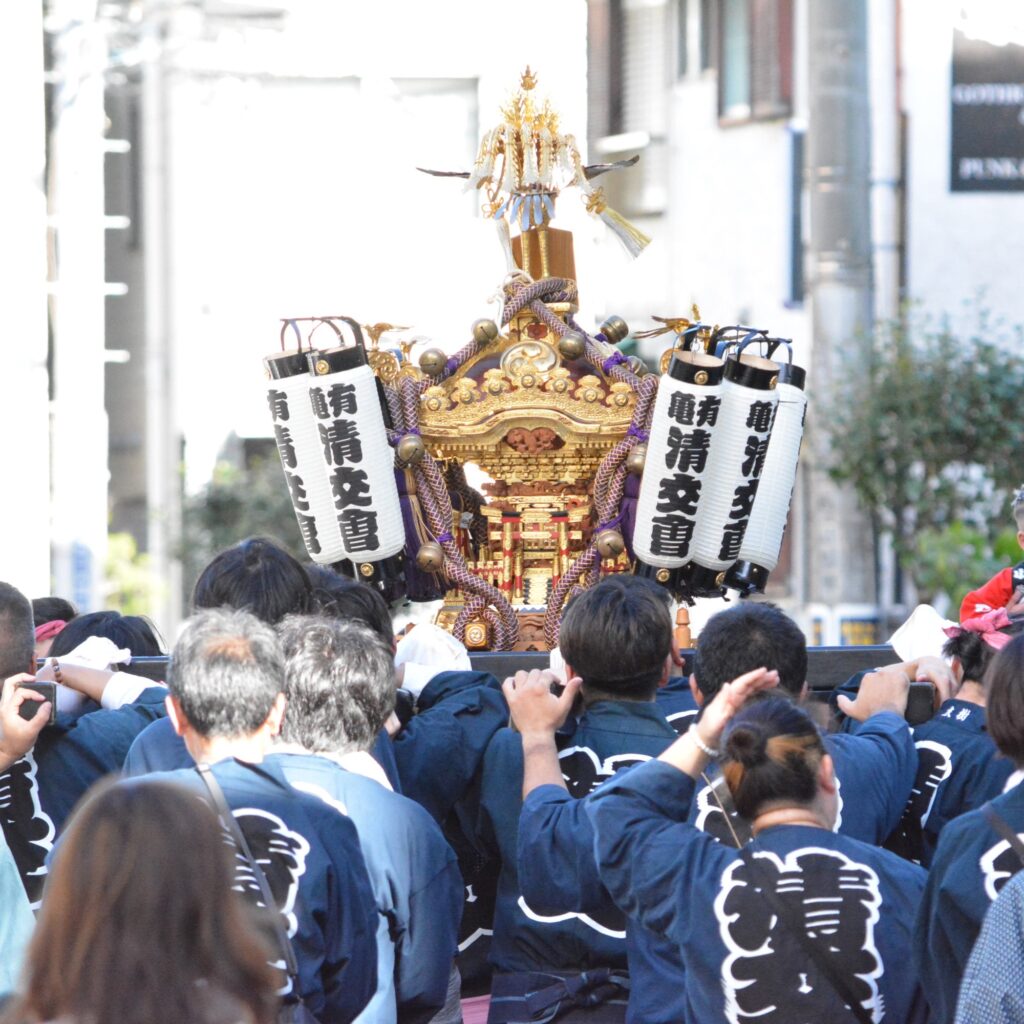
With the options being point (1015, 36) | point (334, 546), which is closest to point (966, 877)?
point (334, 546)

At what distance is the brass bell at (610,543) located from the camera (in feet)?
15.5

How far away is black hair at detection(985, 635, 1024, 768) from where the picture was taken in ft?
8.57

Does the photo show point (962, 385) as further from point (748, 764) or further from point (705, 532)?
point (748, 764)

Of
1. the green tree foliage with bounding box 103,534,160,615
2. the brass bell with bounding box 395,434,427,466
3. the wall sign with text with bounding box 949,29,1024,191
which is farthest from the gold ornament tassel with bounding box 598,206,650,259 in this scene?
the green tree foliage with bounding box 103,534,160,615

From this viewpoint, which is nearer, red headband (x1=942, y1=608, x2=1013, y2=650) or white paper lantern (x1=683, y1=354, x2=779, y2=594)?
red headband (x1=942, y1=608, x2=1013, y2=650)

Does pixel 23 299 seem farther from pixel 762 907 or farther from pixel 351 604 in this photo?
pixel 762 907

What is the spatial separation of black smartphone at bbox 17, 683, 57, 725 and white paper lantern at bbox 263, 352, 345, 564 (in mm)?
1489

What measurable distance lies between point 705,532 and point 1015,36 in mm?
10936

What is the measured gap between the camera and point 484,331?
4.80 meters

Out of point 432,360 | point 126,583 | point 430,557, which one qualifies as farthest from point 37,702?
point 126,583

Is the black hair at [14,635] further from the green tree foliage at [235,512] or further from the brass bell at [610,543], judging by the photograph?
the green tree foliage at [235,512]

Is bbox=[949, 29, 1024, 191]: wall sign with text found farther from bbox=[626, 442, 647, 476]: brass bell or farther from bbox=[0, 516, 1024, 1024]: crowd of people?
bbox=[0, 516, 1024, 1024]: crowd of people

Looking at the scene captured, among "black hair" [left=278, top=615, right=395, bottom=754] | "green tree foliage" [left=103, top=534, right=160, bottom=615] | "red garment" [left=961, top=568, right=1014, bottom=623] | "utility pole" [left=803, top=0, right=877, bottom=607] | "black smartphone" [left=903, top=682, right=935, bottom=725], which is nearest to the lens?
"black hair" [left=278, top=615, right=395, bottom=754]

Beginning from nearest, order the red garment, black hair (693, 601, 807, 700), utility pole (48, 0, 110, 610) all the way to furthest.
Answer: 1. black hair (693, 601, 807, 700)
2. the red garment
3. utility pole (48, 0, 110, 610)
